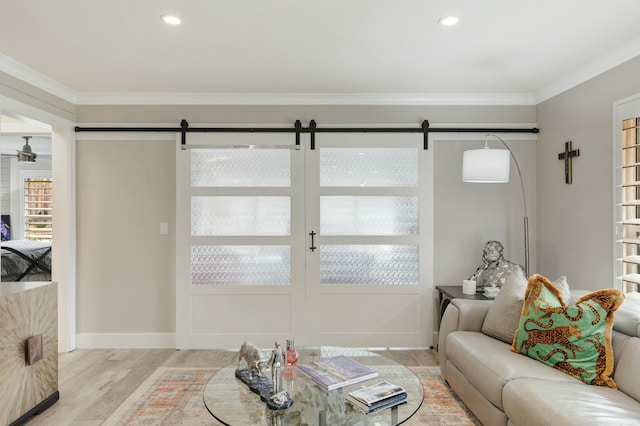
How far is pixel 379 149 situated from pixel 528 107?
1561 mm

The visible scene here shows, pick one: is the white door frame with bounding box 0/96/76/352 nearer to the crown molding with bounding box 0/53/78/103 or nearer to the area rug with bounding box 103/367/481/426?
the crown molding with bounding box 0/53/78/103

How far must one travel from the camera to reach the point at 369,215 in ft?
12.7

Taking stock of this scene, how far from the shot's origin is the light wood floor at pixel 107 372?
8.50ft

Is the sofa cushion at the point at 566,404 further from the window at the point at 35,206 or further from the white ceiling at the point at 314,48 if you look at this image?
the window at the point at 35,206

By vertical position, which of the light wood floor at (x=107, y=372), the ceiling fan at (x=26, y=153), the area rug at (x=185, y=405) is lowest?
the light wood floor at (x=107, y=372)

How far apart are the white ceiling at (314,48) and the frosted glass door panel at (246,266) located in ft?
4.95

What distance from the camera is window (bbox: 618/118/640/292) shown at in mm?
2672

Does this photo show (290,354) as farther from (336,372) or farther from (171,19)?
(171,19)

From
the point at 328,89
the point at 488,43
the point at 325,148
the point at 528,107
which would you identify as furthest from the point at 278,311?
the point at 528,107

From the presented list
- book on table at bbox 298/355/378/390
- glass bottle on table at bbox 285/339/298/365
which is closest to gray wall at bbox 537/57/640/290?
book on table at bbox 298/355/378/390

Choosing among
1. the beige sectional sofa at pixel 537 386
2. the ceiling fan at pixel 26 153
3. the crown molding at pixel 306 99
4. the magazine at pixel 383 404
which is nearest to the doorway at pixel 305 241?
the crown molding at pixel 306 99

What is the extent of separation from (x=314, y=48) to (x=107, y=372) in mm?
3155

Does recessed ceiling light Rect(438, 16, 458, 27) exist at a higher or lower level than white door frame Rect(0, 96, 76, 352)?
higher

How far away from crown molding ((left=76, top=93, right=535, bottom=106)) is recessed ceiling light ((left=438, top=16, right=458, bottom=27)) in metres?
1.43
